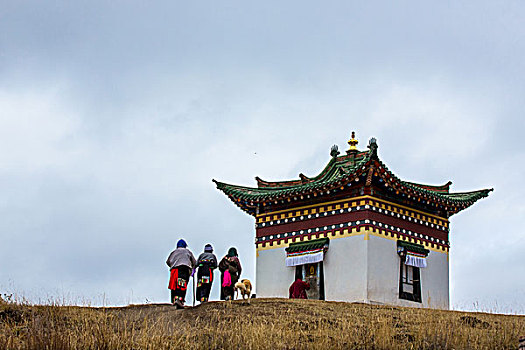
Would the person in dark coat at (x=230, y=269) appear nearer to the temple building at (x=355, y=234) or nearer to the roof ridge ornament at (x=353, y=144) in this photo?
the temple building at (x=355, y=234)

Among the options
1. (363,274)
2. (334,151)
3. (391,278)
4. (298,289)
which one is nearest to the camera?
(298,289)

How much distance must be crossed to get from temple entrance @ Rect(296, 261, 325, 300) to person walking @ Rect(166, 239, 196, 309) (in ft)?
21.9

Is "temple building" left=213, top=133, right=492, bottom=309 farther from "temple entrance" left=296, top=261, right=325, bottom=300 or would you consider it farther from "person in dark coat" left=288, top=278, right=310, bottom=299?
"person in dark coat" left=288, top=278, right=310, bottom=299

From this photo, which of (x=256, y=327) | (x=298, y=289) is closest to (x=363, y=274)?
(x=298, y=289)

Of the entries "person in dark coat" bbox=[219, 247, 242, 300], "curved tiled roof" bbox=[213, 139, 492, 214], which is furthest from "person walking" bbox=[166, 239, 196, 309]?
"curved tiled roof" bbox=[213, 139, 492, 214]

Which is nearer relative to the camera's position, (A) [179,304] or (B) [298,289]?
(A) [179,304]

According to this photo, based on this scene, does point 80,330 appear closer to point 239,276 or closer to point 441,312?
point 239,276

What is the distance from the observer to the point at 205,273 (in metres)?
22.4

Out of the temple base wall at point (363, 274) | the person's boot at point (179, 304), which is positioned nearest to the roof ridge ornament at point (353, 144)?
the temple base wall at point (363, 274)

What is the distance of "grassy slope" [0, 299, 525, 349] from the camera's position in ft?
51.2

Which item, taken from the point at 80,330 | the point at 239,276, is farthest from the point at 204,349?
the point at 239,276

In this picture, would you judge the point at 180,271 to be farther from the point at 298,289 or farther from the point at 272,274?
the point at 272,274

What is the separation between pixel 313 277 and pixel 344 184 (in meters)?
3.46

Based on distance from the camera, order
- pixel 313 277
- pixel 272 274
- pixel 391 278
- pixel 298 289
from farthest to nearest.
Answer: pixel 272 274 < pixel 313 277 < pixel 391 278 < pixel 298 289
